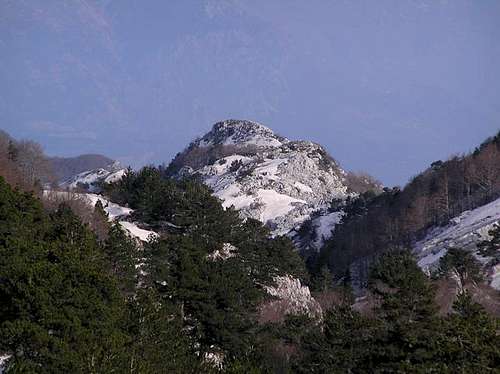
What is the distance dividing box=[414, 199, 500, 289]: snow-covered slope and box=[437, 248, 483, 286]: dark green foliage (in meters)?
5.47

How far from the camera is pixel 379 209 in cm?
9988

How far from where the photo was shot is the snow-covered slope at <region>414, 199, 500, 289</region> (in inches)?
2383

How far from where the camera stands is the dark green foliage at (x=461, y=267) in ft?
153

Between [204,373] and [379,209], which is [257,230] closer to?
[204,373]

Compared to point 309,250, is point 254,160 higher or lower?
higher

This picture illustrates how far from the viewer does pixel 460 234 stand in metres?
64.7

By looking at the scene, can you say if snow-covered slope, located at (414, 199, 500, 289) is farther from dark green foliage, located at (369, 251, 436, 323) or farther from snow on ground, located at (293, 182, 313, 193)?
snow on ground, located at (293, 182, 313, 193)

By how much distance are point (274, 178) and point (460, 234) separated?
263 feet

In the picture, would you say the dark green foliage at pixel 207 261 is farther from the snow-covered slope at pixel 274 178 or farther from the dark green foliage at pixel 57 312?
the snow-covered slope at pixel 274 178

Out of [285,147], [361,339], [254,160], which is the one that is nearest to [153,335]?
[361,339]

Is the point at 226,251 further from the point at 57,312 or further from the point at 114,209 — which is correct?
the point at 57,312

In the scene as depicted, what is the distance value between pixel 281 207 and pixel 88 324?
116 metres

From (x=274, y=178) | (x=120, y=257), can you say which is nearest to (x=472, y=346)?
(x=120, y=257)

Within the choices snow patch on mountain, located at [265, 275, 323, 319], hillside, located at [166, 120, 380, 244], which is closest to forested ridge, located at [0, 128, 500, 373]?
snow patch on mountain, located at [265, 275, 323, 319]
